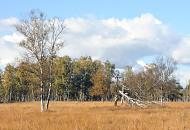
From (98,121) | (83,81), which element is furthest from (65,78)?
(98,121)

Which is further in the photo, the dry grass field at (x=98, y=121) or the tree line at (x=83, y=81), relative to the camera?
the tree line at (x=83, y=81)

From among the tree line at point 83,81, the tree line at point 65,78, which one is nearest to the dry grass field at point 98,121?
the tree line at point 65,78

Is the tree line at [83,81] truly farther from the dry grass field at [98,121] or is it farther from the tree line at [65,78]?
the dry grass field at [98,121]

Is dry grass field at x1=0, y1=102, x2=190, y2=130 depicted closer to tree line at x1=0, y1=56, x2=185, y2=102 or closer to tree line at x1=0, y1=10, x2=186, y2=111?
tree line at x1=0, y1=10, x2=186, y2=111

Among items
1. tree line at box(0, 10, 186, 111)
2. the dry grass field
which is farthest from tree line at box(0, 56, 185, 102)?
the dry grass field

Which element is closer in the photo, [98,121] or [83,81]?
[98,121]

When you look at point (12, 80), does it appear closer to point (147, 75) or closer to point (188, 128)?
point (147, 75)

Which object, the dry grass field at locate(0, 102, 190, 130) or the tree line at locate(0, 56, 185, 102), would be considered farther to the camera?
the tree line at locate(0, 56, 185, 102)

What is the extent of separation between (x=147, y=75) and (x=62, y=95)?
48704 millimetres

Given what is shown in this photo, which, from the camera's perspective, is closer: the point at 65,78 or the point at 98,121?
the point at 98,121

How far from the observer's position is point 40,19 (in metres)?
51.4

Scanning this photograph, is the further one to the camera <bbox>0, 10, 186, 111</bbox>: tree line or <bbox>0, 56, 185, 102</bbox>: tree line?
<bbox>0, 56, 185, 102</bbox>: tree line

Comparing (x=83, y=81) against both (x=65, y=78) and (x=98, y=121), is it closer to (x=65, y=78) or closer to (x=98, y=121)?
(x=65, y=78)

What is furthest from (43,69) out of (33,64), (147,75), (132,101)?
(147,75)
